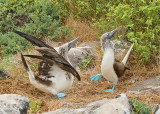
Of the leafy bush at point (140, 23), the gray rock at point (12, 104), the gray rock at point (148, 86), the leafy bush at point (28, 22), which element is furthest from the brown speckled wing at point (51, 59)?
the leafy bush at point (28, 22)

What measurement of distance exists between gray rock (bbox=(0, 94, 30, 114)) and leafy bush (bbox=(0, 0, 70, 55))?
402 centimetres

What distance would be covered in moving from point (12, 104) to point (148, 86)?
251 cm

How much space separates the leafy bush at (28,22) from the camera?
7.35 m

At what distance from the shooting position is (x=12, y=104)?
302 cm

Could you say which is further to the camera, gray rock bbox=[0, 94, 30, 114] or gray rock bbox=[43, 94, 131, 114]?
gray rock bbox=[43, 94, 131, 114]

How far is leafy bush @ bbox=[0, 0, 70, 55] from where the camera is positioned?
735 centimetres

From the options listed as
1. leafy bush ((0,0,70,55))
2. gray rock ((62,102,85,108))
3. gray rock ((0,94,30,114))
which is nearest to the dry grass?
gray rock ((62,102,85,108))

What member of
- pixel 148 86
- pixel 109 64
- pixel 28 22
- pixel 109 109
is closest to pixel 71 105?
pixel 109 109

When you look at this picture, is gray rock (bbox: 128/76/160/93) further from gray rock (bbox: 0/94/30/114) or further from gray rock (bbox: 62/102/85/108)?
gray rock (bbox: 0/94/30/114)

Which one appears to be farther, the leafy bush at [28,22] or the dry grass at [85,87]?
the leafy bush at [28,22]

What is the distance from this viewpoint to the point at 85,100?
12.8 ft

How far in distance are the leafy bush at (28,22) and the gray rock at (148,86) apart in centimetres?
331

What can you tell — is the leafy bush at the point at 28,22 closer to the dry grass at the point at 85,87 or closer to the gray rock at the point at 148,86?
the dry grass at the point at 85,87

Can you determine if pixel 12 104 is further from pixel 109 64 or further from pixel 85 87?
pixel 85 87
